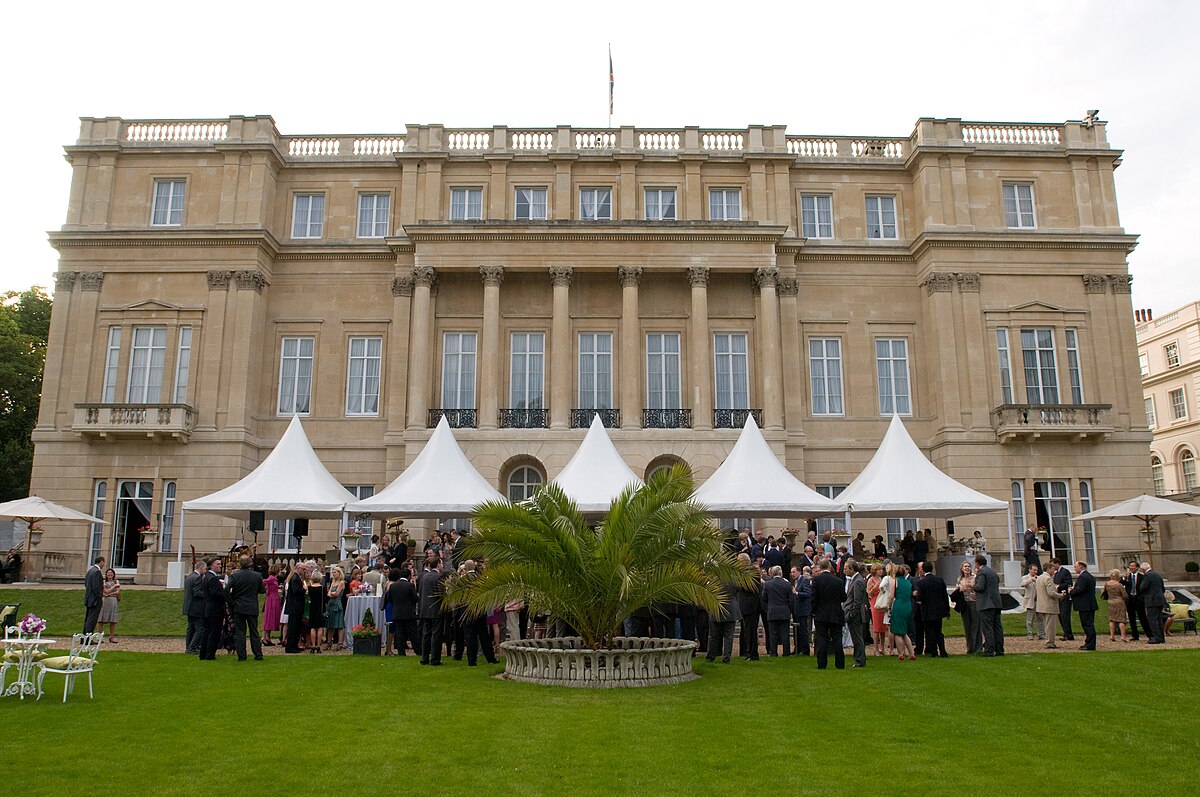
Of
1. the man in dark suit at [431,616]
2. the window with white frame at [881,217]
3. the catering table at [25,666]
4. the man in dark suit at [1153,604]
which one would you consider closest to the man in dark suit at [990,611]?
the man in dark suit at [1153,604]

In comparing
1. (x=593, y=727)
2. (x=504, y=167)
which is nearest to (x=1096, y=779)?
(x=593, y=727)

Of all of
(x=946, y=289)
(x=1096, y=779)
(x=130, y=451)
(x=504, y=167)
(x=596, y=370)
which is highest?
(x=504, y=167)

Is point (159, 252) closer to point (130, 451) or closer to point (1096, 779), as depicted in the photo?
point (130, 451)

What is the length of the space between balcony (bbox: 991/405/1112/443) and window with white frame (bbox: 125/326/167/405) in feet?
90.9

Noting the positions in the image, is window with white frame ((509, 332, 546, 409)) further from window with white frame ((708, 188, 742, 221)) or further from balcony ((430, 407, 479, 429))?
window with white frame ((708, 188, 742, 221))

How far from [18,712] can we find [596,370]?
22.8 metres

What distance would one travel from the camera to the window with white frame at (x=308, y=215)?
3281 centimetres

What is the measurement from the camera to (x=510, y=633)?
16.3 meters

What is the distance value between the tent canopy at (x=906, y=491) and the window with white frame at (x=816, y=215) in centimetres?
1143

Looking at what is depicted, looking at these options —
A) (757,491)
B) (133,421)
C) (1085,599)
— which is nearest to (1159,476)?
(757,491)

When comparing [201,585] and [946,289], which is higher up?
[946,289]

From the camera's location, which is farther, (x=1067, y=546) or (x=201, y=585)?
(x=1067, y=546)

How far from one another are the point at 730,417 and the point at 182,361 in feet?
60.3

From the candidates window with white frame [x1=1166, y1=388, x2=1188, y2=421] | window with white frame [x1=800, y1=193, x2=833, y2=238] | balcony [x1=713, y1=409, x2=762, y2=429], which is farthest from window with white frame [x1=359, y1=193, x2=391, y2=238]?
window with white frame [x1=1166, y1=388, x2=1188, y2=421]
